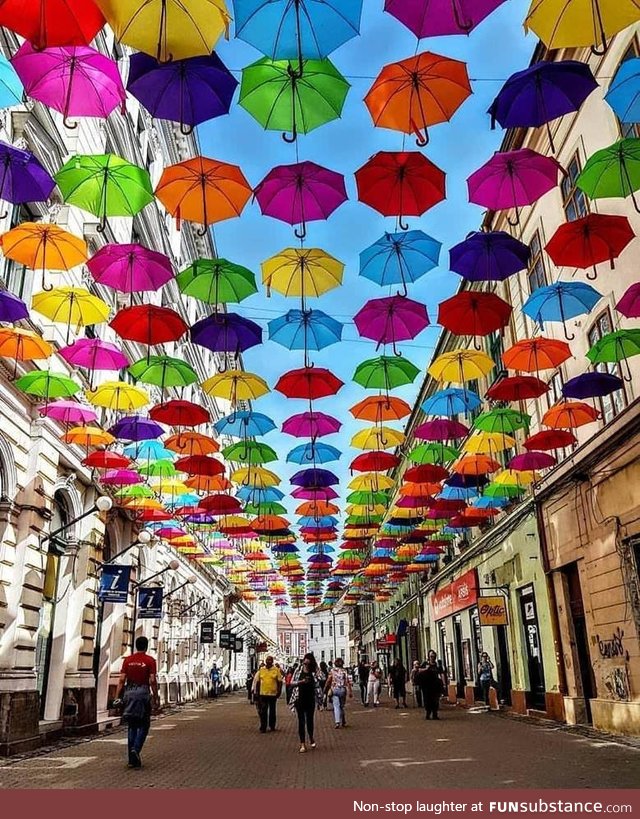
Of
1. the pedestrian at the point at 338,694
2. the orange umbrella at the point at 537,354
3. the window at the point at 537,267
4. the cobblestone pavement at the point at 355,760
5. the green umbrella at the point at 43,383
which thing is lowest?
the cobblestone pavement at the point at 355,760

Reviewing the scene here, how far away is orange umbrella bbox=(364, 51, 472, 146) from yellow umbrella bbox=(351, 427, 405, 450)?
1025cm

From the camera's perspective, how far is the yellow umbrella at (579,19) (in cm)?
698

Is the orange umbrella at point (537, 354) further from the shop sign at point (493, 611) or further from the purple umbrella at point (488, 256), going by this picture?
the shop sign at point (493, 611)

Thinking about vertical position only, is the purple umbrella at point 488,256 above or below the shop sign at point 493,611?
above

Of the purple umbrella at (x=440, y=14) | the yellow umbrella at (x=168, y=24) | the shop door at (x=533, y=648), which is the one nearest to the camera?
the yellow umbrella at (x=168, y=24)

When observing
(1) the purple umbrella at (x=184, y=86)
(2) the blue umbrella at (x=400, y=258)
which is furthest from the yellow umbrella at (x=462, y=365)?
(1) the purple umbrella at (x=184, y=86)

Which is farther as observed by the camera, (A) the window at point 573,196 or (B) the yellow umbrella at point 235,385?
(A) the window at point 573,196

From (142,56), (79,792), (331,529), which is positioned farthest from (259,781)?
(331,529)

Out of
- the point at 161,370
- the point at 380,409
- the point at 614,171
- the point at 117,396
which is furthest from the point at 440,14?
the point at 117,396

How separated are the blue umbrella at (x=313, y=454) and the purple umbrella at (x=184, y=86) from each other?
460 inches

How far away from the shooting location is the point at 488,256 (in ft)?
35.7

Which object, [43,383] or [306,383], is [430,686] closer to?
[306,383]

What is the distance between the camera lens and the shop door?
19.7 meters

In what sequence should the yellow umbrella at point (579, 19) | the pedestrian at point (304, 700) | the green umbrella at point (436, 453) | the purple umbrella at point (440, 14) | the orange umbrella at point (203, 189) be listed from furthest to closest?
the green umbrella at point (436, 453), the pedestrian at point (304, 700), the orange umbrella at point (203, 189), the yellow umbrella at point (579, 19), the purple umbrella at point (440, 14)
